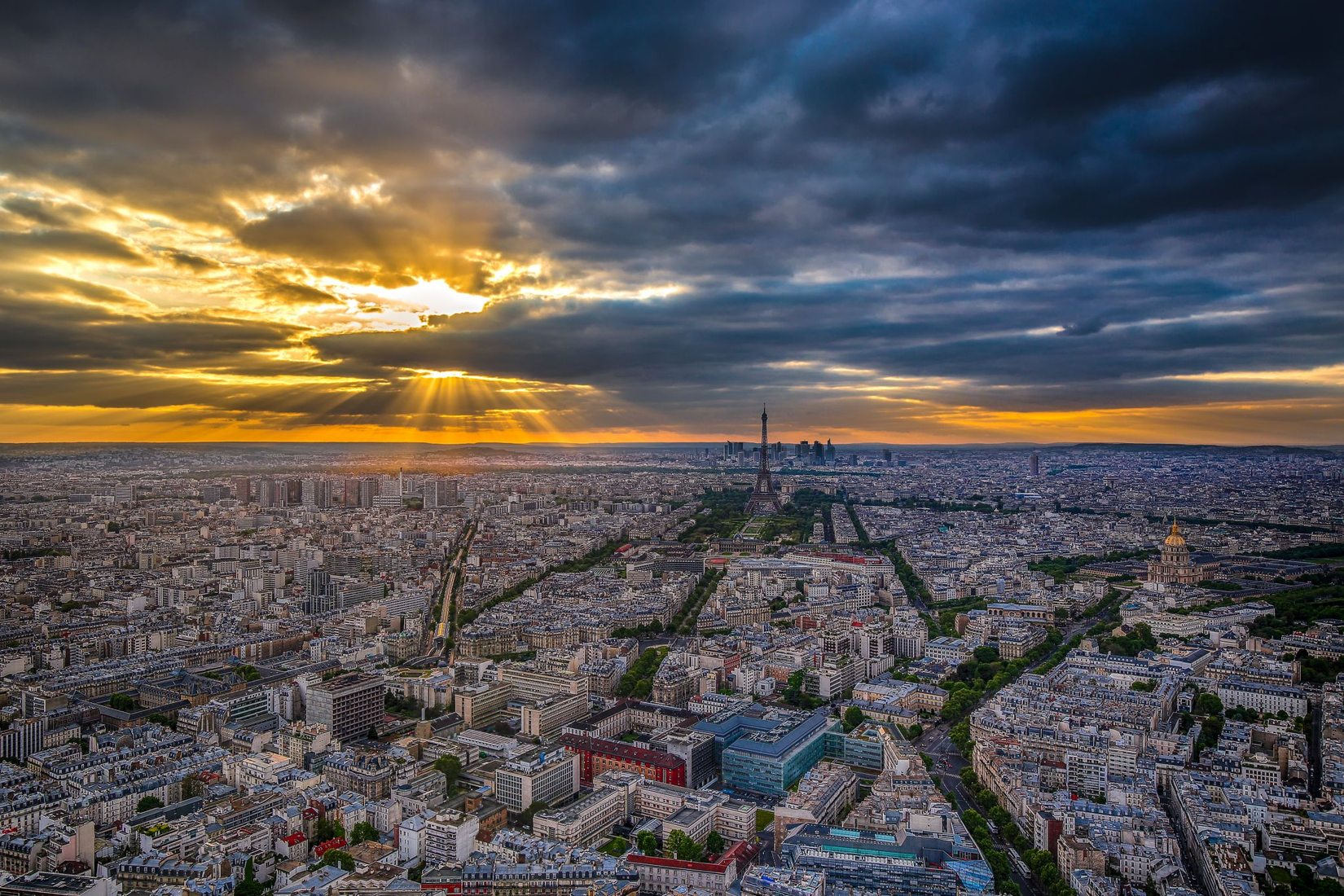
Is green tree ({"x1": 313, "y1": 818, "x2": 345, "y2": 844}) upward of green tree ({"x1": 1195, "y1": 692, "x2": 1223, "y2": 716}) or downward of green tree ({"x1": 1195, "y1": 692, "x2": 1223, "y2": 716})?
downward

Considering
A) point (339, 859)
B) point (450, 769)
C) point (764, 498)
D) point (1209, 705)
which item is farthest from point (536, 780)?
point (764, 498)

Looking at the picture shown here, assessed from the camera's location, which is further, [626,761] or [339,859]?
[626,761]

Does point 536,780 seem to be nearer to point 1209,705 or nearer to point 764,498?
point 1209,705

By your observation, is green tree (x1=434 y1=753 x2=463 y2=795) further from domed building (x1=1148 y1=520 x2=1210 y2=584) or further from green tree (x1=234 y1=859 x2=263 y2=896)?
domed building (x1=1148 y1=520 x2=1210 y2=584)

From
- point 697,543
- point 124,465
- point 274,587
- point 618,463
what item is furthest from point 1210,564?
point 618,463

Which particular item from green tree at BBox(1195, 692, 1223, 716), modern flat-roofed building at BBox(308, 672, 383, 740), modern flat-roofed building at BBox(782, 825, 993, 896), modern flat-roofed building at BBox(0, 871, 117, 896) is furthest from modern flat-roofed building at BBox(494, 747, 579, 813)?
green tree at BBox(1195, 692, 1223, 716)

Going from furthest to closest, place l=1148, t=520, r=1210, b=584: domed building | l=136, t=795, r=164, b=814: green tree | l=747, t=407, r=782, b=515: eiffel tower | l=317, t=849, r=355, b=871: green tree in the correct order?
1. l=747, t=407, r=782, b=515: eiffel tower
2. l=1148, t=520, r=1210, b=584: domed building
3. l=136, t=795, r=164, b=814: green tree
4. l=317, t=849, r=355, b=871: green tree
